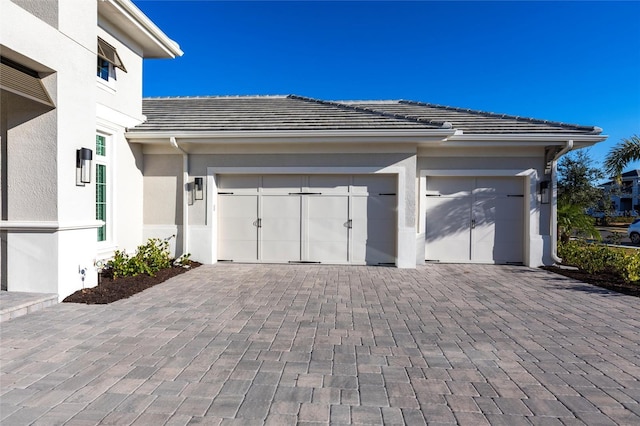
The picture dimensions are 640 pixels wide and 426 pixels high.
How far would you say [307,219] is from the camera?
9000 millimetres

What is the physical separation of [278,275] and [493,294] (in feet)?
14.0

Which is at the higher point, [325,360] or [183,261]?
[183,261]

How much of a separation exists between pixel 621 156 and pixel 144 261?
1278cm

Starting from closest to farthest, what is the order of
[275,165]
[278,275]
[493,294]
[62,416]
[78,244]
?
[62,416], [78,244], [493,294], [278,275], [275,165]

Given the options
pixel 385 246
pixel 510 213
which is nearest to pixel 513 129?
pixel 510 213

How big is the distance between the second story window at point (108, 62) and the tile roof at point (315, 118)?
1301 millimetres

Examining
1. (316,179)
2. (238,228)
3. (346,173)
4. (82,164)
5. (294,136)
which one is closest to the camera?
(82,164)

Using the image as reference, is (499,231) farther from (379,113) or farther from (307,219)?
(307,219)

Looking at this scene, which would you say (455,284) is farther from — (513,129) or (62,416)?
(62,416)

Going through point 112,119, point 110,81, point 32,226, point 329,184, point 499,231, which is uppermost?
point 110,81

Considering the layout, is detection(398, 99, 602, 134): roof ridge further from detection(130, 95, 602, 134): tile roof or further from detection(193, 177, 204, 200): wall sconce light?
detection(193, 177, 204, 200): wall sconce light

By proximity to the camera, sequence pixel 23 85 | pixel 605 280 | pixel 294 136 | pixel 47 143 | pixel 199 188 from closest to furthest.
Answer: pixel 23 85 < pixel 47 143 < pixel 605 280 < pixel 294 136 < pixel 199 188

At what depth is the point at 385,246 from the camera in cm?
885

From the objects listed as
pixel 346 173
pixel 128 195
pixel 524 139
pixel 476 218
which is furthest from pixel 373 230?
pixel 128 195
